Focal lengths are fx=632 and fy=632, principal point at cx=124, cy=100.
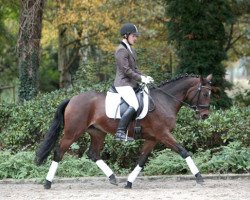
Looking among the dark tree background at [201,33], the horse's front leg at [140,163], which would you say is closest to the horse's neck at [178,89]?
the horse's front leg at [140,163]

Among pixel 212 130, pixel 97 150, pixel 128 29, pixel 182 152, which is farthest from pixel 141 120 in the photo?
pixel 212 130

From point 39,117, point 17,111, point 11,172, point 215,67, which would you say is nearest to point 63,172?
point 11,172

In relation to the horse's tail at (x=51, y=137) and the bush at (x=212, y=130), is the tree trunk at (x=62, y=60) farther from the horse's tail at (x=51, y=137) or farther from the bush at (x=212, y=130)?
the horse's tail at (x=51, y=137)

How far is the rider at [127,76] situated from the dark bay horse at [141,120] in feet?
1.09

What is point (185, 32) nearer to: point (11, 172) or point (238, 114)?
point (238, 114)

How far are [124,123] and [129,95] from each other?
50 centimetres

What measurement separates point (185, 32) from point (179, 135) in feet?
26.5

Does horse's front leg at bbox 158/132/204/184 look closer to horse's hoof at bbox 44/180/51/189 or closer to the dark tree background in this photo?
horse's hoof at bbox 44/180/51/189

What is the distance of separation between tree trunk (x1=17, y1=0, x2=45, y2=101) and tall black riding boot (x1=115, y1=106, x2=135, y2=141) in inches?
369

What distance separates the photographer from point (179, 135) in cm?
1348

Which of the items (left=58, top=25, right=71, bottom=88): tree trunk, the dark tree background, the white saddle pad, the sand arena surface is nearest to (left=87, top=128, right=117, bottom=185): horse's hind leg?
the sand arena surface

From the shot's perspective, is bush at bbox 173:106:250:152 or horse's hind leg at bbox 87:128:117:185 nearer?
horse's hind leg at bbox 87:128:117:185

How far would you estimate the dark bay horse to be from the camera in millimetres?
11117

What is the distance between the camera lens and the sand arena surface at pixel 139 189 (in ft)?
32.4
